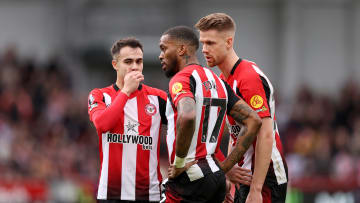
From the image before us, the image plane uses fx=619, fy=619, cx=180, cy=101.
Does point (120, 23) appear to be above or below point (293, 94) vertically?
above

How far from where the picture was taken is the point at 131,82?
5598 mm

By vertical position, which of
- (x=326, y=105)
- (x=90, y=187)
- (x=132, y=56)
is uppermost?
(x=132, y=56)

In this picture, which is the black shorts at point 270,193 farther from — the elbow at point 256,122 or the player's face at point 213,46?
the player's face at point 213,46

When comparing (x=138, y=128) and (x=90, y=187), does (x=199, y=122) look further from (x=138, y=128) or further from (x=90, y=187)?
(x=90, y=187)

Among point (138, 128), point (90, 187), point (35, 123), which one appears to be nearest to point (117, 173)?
point (138, 128)

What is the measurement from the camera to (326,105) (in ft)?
63.8

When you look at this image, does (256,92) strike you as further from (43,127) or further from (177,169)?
(43,127)

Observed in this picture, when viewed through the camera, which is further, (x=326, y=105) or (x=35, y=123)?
(x=326, y=105)

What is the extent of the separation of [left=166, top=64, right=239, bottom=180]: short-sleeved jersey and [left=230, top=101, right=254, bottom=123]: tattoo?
4 centimetres

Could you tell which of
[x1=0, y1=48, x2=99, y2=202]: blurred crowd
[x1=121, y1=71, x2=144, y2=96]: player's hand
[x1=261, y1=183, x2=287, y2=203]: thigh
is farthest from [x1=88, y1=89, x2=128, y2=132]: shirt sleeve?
[x1=0, y1=48, x2=99, y2=202]: blurred crowd

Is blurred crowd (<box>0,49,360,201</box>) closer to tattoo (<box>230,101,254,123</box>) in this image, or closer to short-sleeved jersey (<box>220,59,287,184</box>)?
short-sleeved jersey (<box>220,59,287,184</box>)

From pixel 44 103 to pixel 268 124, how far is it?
12848 mm

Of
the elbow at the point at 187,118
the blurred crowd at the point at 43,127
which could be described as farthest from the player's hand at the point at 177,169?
the blurred crowd at the point at 43,127

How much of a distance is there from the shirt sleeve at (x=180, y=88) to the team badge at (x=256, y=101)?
0.64 m
